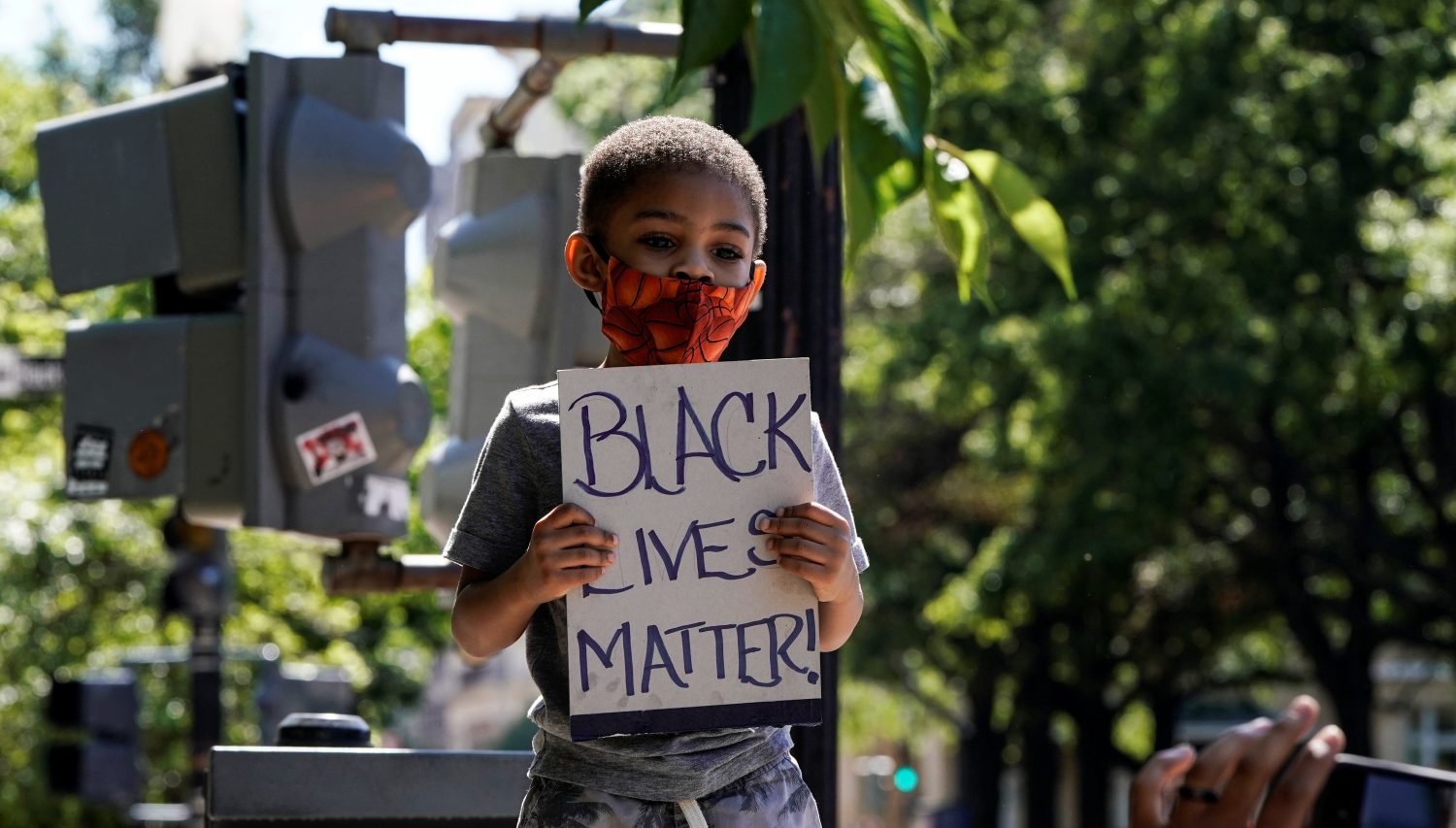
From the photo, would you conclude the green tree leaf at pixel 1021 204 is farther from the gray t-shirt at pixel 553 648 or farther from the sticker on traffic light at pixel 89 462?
the sticker on traffic light at pixel 89 462

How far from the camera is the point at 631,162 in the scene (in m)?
2.97

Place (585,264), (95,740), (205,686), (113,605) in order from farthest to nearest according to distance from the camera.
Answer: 1. (113,605)
2. (95,740)
3. (205,686)
4. (585,264)

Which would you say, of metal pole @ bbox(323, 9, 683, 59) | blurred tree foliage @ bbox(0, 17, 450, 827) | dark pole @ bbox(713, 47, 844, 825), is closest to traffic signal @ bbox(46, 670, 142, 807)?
blurred tree foliage @ bbox(0, 17, 450, 827)

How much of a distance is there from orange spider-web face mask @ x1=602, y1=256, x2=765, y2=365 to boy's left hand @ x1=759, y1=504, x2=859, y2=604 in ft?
0.97

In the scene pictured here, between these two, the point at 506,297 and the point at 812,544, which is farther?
the point at 506,297

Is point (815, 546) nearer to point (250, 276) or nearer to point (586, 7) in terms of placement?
point (586, 7)

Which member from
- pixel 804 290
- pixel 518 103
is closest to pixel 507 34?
→ pixel 518 103

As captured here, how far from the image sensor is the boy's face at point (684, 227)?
9.63 feet

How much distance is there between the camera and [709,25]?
2527 millimetres

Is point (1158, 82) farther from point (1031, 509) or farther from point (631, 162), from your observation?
point (631, 162)

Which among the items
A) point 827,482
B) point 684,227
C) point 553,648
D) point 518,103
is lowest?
point 553,648

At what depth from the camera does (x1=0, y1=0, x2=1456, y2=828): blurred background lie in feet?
60.0

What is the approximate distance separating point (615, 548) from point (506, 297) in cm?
315

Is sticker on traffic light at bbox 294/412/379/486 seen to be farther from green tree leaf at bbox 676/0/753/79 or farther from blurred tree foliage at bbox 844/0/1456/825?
blurred tree foliage at bbox 844/0/1456/825
